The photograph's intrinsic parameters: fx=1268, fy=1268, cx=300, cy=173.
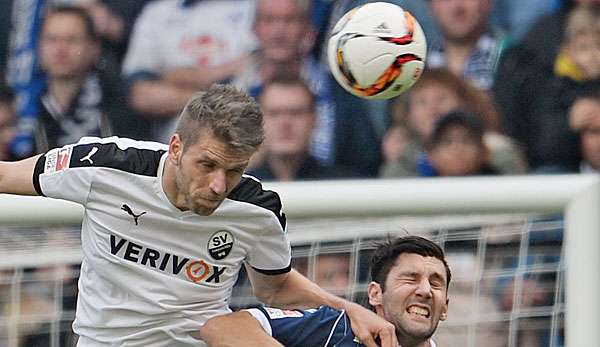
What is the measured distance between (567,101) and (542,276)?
4.92ft

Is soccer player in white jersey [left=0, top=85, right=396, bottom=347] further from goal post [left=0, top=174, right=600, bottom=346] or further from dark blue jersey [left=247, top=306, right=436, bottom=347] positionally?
goal post [left=0, top=174, right=600, bottom=346]

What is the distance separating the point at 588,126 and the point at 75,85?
268cm

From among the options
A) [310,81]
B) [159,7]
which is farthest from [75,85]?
[310,81]

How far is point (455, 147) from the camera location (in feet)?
21.3

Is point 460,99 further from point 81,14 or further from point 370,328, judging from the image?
point 370,328

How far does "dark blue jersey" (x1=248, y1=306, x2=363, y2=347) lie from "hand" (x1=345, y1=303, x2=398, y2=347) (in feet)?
0.29

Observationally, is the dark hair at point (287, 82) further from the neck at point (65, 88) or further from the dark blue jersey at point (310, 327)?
the dark blue jersey at point (310, 327)

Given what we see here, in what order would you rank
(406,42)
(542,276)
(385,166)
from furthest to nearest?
(385,166), (542,276), (406,42)

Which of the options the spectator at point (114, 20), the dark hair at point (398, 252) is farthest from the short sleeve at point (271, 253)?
the spectator at point (114, 20)

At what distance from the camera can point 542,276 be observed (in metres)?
5.32

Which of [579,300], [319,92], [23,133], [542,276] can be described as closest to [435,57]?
[319,92]

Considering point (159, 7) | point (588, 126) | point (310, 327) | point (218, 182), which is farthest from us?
point (159, 7)

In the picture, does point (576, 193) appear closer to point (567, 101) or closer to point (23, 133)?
point (567, 101)

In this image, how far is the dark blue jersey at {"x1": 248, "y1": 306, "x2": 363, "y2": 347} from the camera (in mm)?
3859
